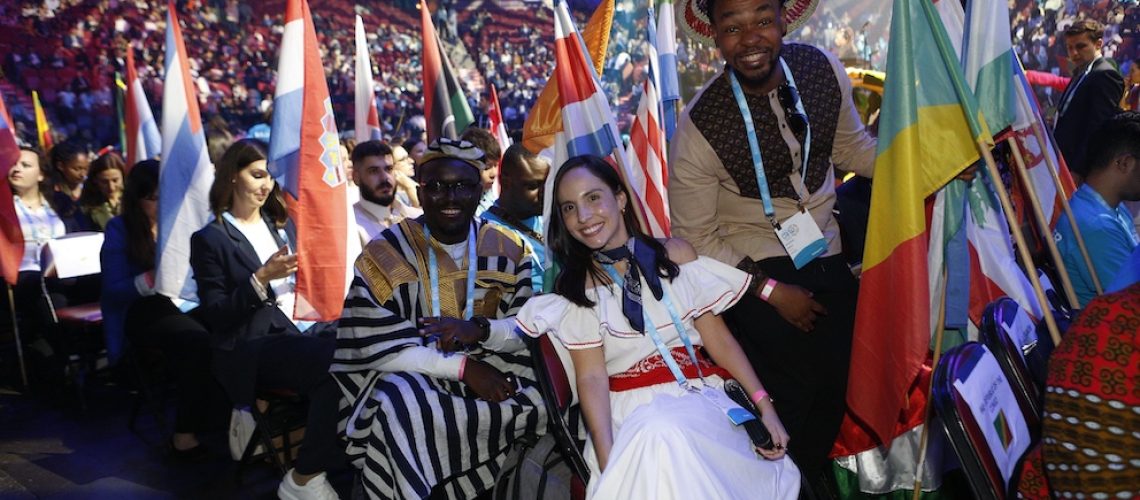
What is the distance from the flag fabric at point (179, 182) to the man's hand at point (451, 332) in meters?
2.29

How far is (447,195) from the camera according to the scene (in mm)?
3900

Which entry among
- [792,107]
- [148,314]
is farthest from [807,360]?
[148,314]

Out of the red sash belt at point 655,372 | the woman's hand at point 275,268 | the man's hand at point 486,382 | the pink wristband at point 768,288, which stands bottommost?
the man's hand at point 486,382

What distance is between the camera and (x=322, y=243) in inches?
193

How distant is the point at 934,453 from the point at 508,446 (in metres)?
1.55

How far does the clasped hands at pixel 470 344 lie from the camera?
3.53 meters

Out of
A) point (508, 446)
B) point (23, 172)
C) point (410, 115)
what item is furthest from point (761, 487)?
point (410, 115)

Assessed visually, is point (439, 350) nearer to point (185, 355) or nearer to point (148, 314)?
point (185, 355)

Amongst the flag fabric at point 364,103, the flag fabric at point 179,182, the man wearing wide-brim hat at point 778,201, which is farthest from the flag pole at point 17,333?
the man wearing wide-brim hat at point 778,201

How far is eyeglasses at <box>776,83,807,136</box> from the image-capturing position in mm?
3244

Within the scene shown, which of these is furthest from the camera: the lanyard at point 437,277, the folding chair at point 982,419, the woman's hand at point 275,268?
the woman's hand at point 275,268

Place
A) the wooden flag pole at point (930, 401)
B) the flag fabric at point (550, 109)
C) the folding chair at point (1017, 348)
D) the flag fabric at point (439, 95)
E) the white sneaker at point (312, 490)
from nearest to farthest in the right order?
the folding chair at point (1017, 348) < the wooden flag pole at point (930, 401) < the white sneaker at point (312, 490) < the flag fabric at point (550, 109) < the flag fabric at point (439, 95)

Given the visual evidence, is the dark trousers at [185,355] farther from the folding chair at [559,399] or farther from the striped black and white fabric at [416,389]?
the folding chair at [559,399]

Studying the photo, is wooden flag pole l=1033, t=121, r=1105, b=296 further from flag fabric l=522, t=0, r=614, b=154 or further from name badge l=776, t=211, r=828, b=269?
flag fabric l=522, t=0, r=614, b=154
